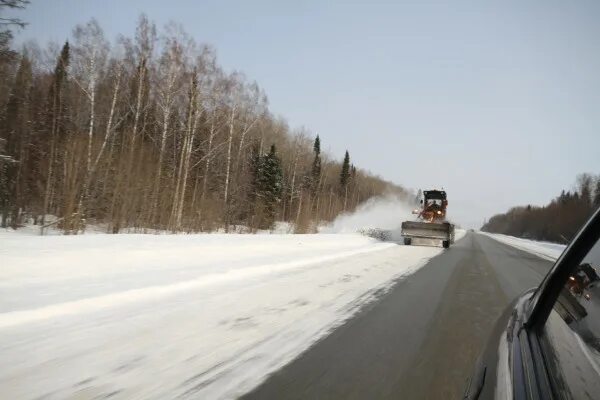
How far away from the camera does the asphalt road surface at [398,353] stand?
331 cm

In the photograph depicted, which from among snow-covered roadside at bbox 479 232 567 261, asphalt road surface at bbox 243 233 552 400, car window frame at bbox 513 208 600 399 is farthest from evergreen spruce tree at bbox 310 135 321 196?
car window frame at bbox 513 208 600 399

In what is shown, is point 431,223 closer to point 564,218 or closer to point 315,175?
point 315,175

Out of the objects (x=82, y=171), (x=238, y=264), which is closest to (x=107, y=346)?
(x=238, y=264)

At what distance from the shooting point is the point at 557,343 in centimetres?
162

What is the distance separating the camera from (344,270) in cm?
1082

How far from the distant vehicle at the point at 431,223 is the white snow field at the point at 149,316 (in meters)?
13.4

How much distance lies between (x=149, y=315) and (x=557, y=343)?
4502 mm

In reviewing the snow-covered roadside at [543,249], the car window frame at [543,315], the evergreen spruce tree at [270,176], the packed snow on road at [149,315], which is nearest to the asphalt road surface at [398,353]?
the packed snow on road at [149,315]

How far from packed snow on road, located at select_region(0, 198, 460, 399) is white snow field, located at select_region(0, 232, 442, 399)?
0.04ft

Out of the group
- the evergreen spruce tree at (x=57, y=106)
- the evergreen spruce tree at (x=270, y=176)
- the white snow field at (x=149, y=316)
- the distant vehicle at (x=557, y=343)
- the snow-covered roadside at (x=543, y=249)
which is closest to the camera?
the distant vehicle at (x=557, y=343)

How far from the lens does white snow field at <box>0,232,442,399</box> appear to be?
3.21m

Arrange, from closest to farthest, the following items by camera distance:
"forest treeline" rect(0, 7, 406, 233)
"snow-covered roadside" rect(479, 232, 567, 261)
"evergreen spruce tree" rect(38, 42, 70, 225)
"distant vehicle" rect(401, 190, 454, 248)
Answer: "forest treeline" rect(0, 7, 406, 233) < "evergreen spruce tree" rect(38, 42, 70, 225) < "distant vehicle" rect(401, 190, 454, 248) < "snow-covered roadside" rect(479, 232, 567, 261)

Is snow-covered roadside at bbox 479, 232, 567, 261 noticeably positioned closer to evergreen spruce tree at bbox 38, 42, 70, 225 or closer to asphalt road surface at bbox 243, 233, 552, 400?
asphalt road surface at bbox 243, 233, 552, 400

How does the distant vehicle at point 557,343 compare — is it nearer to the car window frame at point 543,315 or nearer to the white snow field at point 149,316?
the car window frame at point 543,315
